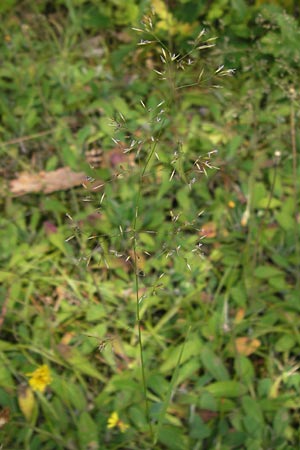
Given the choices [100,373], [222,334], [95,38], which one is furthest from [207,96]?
[100,373]

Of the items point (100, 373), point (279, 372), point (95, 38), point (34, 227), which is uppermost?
point (95, 38)

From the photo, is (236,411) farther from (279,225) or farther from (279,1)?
(279,1)

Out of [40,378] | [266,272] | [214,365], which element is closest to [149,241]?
[266,272]

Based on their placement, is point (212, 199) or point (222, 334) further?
point (212, 199)

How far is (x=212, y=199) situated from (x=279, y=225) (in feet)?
1.00

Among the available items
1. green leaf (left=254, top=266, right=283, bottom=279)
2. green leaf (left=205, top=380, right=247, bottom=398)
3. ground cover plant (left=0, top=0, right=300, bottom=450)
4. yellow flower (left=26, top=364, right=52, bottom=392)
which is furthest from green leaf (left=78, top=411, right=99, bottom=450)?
green leaf (left=254, top=266, right=283, bottom=279)

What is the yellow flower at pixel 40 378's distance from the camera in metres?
1.84

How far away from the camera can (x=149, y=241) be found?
232 cm

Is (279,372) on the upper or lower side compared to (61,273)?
lower

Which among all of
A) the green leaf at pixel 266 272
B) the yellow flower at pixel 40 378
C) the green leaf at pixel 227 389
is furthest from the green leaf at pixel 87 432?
the green leaf at pixel 266 272

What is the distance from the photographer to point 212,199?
8.08ft

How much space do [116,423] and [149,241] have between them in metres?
0.75

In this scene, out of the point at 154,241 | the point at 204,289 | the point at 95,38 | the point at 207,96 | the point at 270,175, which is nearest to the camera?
the point at 204,289

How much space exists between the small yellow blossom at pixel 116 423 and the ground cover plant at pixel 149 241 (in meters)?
0.01
